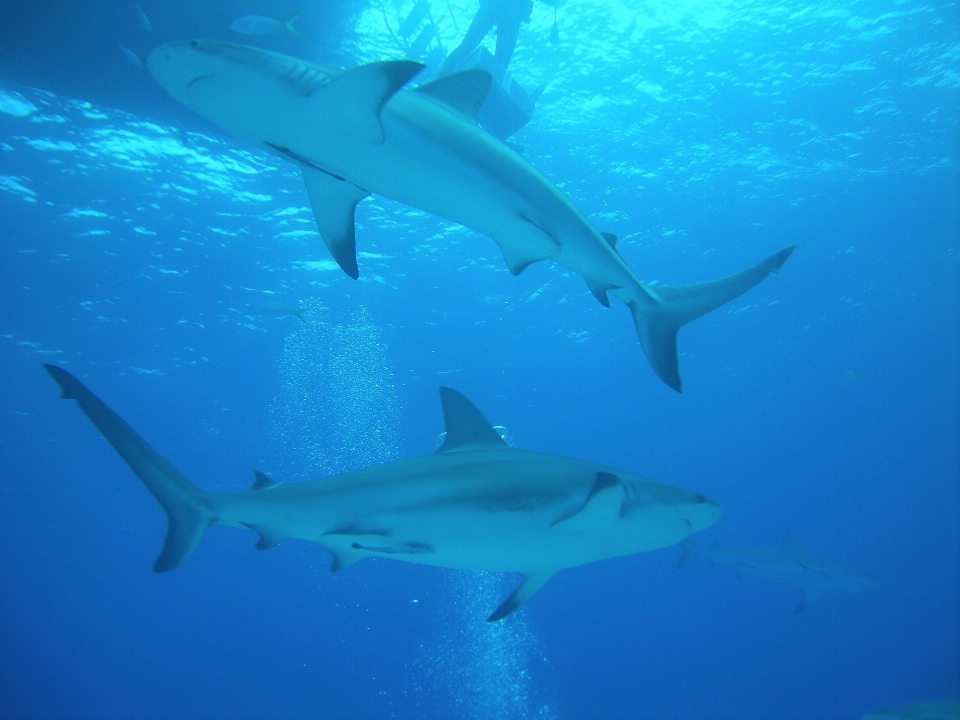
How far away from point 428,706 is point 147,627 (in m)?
31.1

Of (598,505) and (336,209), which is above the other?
(336,209)

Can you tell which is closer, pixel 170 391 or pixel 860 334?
pixel 170 391

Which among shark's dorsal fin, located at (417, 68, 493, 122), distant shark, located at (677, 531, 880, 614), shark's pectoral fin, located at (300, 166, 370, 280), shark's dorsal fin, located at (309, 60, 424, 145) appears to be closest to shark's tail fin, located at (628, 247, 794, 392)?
shark's dorsal fin, located at (417, 68, 493, 122)

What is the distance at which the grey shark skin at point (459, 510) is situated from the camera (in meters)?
3.35

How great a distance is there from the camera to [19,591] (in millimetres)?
49062

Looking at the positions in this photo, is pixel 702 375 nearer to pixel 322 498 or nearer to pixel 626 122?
pixel 626 122

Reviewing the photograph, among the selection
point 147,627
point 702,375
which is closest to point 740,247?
point 702,375

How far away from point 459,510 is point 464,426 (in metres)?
0.88

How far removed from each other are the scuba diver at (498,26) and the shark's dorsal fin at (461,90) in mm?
9603

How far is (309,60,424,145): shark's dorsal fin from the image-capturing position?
7.97 feet

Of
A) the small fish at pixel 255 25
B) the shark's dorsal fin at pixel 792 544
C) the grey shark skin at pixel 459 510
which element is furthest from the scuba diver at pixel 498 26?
the shark's dorsal fin at pixel 792 544

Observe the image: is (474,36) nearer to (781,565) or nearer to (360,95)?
(360,95)

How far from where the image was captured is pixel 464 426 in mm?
4117

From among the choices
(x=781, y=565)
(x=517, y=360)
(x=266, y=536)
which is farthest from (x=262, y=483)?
(x=517, y=360)
